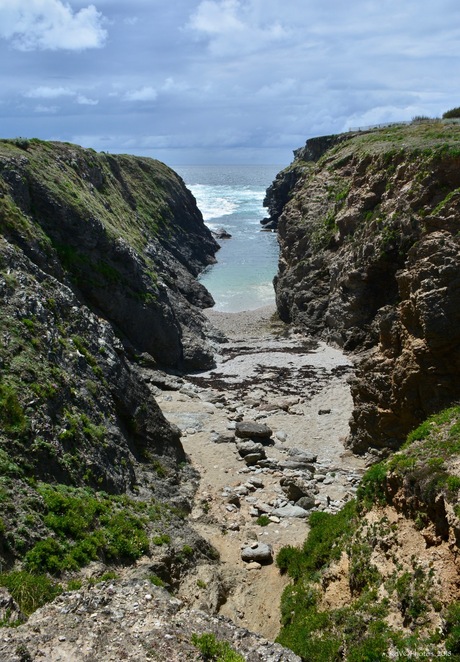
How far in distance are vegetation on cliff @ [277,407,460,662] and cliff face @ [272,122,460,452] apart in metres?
7.17

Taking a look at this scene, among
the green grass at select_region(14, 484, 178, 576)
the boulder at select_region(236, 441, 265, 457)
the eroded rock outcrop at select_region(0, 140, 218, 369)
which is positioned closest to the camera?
the green grass at select_region(14, 484, 178, 576)

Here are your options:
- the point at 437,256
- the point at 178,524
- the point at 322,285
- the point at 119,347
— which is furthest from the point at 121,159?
the point at 178,524

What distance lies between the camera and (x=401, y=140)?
43.7 meters

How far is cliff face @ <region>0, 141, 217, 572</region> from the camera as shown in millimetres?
14031

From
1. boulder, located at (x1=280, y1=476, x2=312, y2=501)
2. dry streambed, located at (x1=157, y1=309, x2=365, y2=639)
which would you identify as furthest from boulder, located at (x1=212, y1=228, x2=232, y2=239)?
boulder, located at (x1=280, y1=476, x2=312, y2=501)

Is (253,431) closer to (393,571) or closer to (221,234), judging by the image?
(393,571)

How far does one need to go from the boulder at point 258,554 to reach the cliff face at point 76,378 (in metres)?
1.83

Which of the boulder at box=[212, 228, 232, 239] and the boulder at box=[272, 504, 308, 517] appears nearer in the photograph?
the boulder at box=[272, 504, 308, 517]

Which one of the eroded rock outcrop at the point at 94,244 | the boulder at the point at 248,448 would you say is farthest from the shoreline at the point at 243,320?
the boulder at the point at 248,448

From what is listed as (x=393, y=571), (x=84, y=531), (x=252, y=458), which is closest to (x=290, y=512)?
(x=252, y=458)

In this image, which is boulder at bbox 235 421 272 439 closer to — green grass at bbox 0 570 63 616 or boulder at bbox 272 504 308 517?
boulder at bbox 272 504 308 517

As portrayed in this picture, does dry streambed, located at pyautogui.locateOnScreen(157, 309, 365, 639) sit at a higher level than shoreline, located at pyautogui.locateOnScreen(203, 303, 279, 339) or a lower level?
lower

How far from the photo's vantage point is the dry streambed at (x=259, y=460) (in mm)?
15461

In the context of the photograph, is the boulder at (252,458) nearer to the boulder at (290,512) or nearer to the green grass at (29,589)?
the boulder at (290,512)
